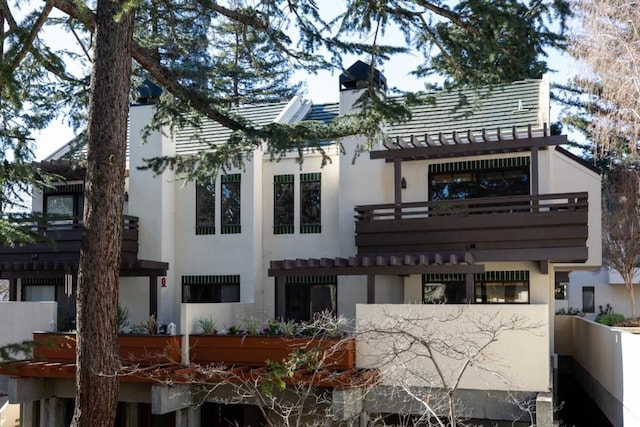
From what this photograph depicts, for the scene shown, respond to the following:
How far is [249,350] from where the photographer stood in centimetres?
1566

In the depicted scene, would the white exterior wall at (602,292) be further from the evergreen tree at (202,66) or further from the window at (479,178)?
the evergreen tree at (202,66)

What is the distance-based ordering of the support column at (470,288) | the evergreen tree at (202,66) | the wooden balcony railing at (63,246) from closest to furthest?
1. the evergreen tree at (202,66)
2. the support column at (470,288)
3. the wooden balcony railing at (63,246)

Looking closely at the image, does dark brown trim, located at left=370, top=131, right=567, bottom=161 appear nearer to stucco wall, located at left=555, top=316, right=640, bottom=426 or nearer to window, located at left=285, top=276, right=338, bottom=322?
window, located at left=285, top=276, right=338, bottom=322

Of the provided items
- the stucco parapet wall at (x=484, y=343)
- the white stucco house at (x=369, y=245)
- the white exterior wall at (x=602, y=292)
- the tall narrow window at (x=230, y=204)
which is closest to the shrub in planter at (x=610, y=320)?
the white exterior wall at (x=602, y=292)

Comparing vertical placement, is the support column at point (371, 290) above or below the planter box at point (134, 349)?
above

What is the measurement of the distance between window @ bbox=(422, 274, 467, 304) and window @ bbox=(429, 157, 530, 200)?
2091mm

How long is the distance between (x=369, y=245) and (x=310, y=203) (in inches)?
109

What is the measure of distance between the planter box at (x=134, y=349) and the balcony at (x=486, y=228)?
5377 millimetres

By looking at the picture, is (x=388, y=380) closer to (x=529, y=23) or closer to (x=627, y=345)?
(x=627, y=345)

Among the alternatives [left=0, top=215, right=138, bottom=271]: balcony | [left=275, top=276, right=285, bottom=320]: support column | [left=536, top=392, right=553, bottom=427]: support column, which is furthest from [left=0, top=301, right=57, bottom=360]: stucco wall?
[left=536, top=392, right=553, bottom=427]: support column

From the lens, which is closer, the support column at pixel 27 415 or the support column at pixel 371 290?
the support column at pixel 27 415

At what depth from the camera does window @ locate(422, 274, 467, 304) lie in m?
18.6

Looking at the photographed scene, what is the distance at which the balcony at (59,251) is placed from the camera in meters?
20.0

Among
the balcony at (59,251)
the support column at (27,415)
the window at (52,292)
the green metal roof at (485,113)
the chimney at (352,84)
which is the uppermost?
the chimney at (352,84)
